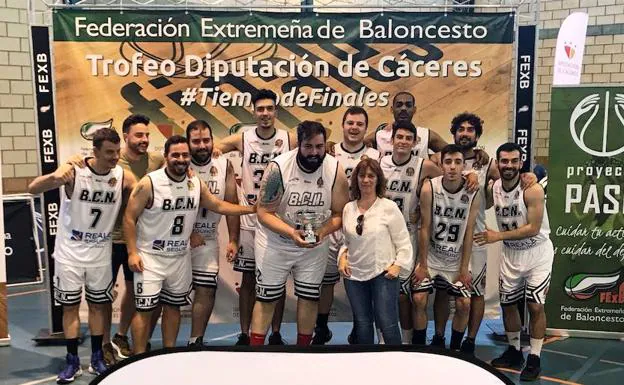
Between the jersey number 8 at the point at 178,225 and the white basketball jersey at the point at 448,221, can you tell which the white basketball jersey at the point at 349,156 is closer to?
the white basketball jersey at the point at 448,221

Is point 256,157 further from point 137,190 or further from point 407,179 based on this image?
point 407,179

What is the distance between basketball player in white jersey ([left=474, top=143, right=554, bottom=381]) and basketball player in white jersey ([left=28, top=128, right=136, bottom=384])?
8.12ft

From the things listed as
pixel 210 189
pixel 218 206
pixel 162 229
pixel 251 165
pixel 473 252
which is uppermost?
pixel 251 165

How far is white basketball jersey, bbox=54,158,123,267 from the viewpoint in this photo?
3.70 metres

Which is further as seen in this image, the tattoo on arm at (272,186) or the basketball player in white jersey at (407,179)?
the basketball player in white jersey at (407,179)

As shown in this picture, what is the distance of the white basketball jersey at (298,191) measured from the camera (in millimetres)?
3736

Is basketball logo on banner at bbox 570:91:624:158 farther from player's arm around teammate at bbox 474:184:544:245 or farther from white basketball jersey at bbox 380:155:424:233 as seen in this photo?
white basketball jersey at bbox 380:155:424:233

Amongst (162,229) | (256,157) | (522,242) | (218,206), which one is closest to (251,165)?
(256,157)

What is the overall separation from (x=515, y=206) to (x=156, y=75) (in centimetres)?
276

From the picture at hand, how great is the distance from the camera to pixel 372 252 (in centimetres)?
353

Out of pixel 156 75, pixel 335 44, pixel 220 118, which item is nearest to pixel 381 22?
pixel 335 44

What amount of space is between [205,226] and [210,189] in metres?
0.26

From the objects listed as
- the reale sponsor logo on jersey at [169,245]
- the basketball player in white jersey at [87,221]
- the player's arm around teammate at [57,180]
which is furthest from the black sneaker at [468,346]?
the player's arm around teammate at [57,180]

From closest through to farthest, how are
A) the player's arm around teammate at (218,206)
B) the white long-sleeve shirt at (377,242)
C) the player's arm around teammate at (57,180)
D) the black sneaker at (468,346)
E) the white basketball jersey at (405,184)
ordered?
the white long-sleeve shirt at (377,242) → the player's arm around teammate at (57,180) → the player's arm around teammate at (218,206) → the white basketball jersey at (405,184) → the black sneaker at (468,346)
